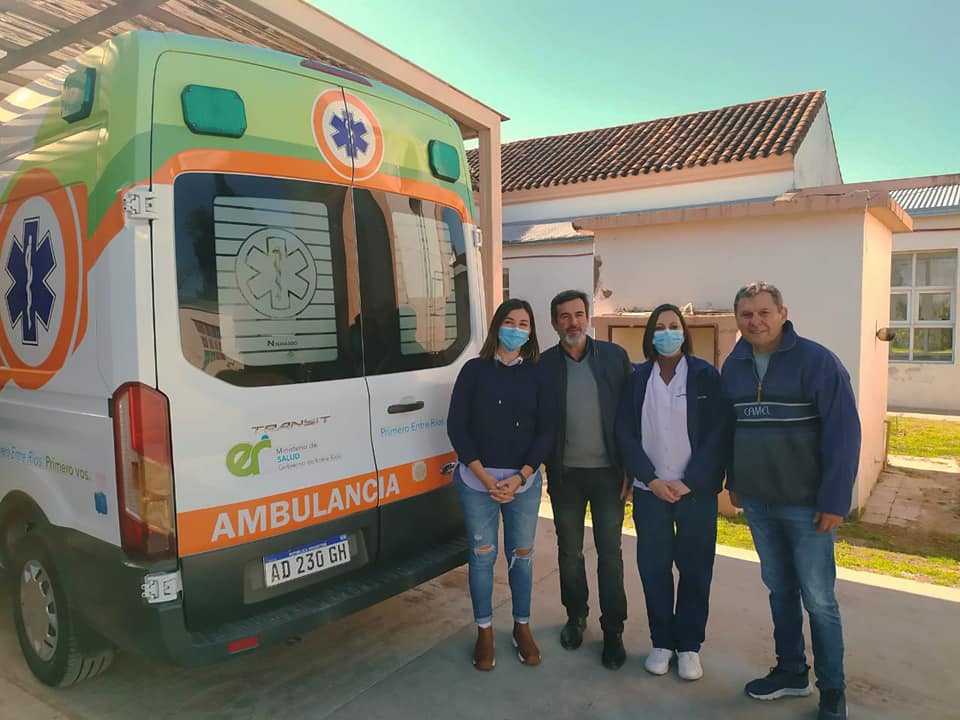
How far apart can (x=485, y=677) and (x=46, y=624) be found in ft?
6.45

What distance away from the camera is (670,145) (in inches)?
633

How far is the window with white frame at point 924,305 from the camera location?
13.4 m

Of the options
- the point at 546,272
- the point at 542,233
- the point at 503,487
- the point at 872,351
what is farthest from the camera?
the point at 542,233

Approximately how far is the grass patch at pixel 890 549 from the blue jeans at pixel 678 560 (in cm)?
239

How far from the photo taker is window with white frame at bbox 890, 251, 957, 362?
44.1ft

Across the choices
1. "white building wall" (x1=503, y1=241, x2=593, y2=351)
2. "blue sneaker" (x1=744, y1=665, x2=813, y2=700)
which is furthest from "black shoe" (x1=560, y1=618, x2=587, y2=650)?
"white building wall" (x1=503, y1=241, x2=593, y2=351)

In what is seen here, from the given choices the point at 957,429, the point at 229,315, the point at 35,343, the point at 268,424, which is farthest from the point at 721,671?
the point at 957,429

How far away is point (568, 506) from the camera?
340cm

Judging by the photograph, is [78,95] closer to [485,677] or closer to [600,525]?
[600,525]

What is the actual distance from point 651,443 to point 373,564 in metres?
1.36

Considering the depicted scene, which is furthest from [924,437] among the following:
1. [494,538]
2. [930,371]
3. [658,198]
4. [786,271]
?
[494,538]

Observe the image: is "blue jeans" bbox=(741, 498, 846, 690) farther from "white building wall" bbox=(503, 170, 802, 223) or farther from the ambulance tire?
"white building wall" bbox=(503, 170, 802, 223)

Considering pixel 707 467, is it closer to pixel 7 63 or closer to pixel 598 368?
pixel 598 368

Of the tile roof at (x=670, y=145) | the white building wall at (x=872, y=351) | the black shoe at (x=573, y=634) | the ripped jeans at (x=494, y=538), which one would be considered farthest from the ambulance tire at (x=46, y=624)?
the tile roof at (x=670, y=145)
